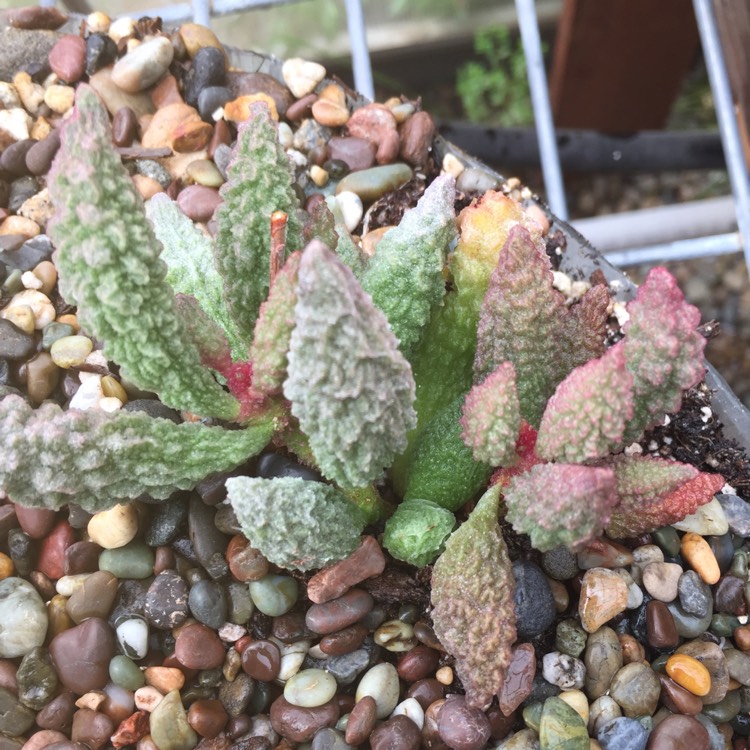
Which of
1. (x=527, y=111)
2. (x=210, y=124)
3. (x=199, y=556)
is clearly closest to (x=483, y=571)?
(x=199, y=556)

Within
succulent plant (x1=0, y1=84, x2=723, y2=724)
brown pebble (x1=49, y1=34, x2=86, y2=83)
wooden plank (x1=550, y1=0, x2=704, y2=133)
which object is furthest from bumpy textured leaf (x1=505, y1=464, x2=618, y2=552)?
wooden plank (x1=550, y1=0, x2=704, y2=133)

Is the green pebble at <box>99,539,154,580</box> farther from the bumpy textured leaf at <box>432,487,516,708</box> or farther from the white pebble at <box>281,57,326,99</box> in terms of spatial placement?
the white pebble at <box>281,57,326,99</box>

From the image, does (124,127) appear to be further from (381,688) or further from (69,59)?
(381,688)

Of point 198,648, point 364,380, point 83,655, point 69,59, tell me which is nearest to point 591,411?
point 364,380

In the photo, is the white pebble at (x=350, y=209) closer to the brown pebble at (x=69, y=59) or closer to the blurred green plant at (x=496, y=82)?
the brown pebble at (x=69, y=59)

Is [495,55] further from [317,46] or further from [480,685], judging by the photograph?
[480,685]
